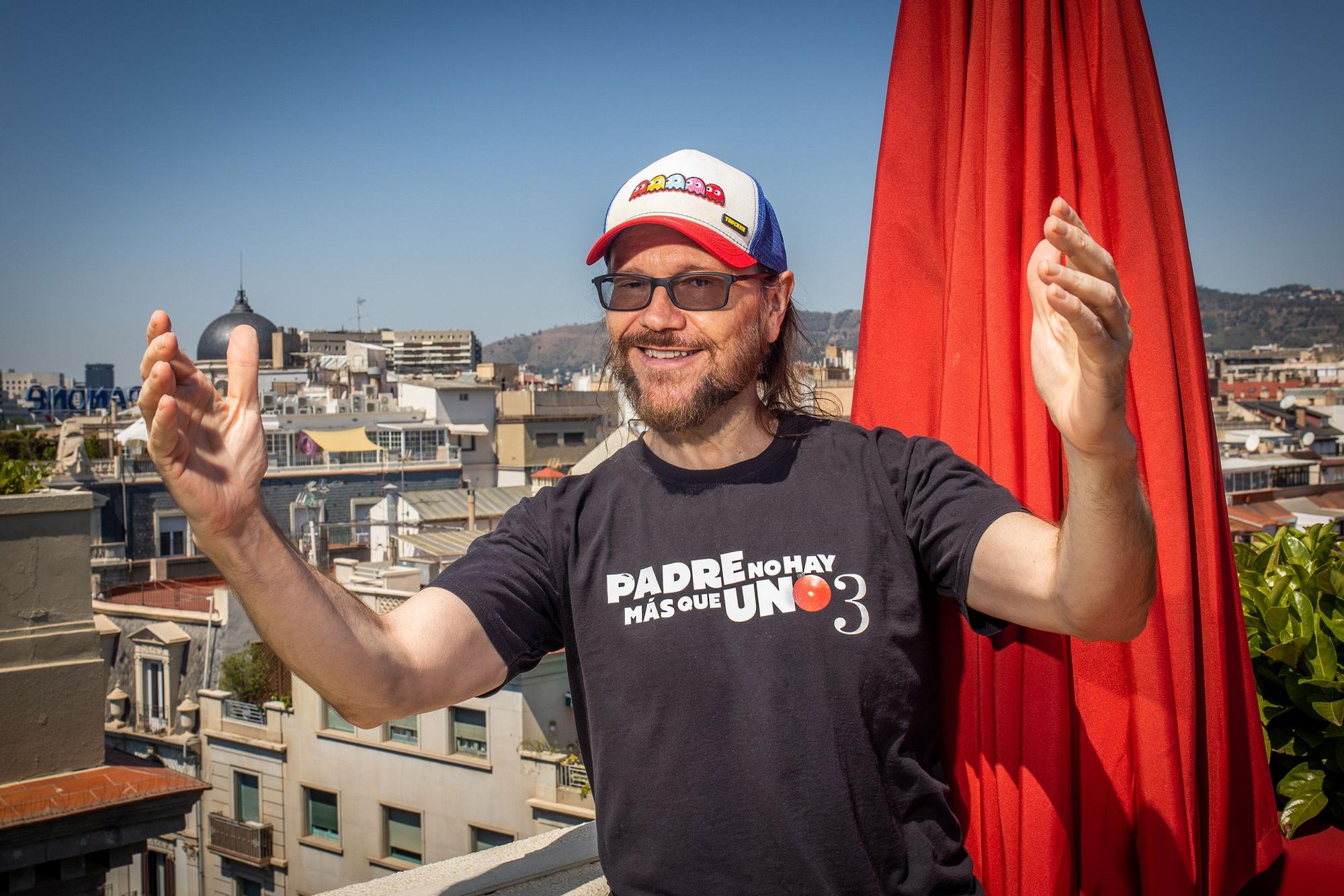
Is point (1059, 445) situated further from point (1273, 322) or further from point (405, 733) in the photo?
point (1273, 322)

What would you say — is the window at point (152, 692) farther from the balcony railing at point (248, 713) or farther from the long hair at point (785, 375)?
the long hair at point (785, 375)

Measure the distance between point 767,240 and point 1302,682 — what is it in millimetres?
1695

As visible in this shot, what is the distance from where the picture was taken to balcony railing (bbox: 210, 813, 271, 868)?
2034 cm

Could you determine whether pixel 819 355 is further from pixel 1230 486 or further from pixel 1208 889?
pixel 1230 486

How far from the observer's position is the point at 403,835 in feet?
63.6

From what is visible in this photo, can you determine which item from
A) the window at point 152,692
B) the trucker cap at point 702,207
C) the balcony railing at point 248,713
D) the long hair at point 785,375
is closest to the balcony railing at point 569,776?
the balcony railing at point 248,713

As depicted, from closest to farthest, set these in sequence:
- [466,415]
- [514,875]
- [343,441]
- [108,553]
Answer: [514,875] → [108,553] → [343,441] → [466,415]

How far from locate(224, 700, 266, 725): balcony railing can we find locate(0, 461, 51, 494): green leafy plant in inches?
634

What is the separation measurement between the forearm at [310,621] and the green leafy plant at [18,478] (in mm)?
4808

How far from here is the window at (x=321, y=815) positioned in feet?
65.5

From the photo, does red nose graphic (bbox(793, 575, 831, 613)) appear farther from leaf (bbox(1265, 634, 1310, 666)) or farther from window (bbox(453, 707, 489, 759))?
window (bbox(453, 707, 489, 759))

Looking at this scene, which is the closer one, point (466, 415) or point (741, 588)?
point (741, 588)

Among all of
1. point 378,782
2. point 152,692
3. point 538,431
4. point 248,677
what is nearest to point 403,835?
point 378,782

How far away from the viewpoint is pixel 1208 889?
6.79ft
